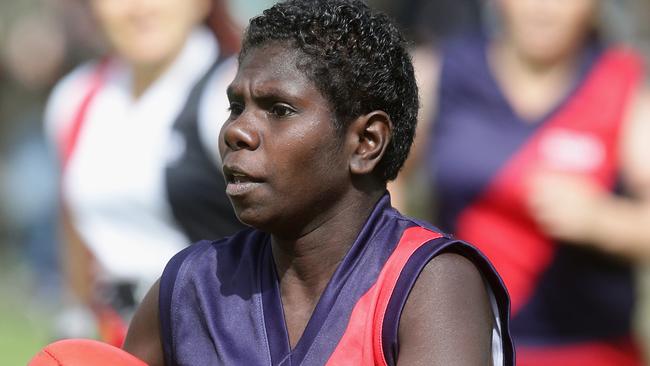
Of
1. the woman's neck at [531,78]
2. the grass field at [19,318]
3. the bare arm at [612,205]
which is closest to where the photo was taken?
the bare arm at [612,205]

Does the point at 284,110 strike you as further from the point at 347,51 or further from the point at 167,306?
the point at 167,306

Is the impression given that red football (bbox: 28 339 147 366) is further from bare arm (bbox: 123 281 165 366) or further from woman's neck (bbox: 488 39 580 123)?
woman's neck (bbox: 488 39 580 123)

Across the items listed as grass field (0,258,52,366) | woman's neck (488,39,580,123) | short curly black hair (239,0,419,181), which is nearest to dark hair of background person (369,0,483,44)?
woman's neck (488,39,580,123)

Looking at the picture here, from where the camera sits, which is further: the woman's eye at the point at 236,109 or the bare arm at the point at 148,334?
the bare arm at the point at 148,334

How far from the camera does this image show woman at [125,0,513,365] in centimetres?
269

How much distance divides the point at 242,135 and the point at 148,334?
1.71 ft

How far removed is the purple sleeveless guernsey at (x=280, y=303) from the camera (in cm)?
271

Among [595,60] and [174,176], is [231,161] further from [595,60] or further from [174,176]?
[595,60]

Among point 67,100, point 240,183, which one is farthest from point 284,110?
point 67,100

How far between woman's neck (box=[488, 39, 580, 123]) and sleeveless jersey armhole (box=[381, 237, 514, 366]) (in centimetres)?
187

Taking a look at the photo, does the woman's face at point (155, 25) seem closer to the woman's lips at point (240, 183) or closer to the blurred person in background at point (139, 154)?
the blurred person in background at point (139, 154)

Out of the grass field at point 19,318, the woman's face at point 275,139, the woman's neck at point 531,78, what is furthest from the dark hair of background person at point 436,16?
the woman's face at point 275,139

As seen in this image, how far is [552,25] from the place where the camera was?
473 cm

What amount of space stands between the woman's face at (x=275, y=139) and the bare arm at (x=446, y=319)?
0.31m
